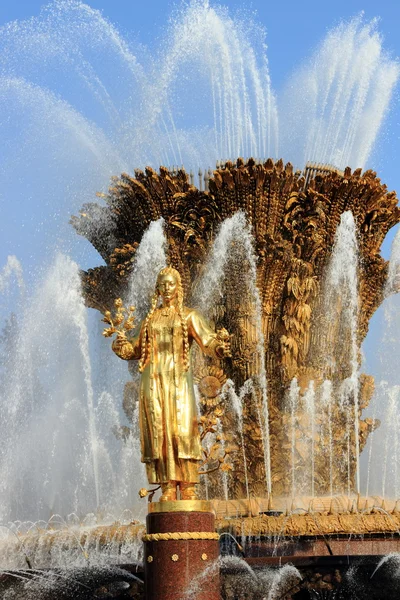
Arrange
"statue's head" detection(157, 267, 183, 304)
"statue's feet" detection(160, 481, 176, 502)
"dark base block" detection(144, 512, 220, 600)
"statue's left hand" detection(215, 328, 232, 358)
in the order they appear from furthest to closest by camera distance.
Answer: "statue's head" detection(157, 267, 183, 304) → "statue's left hand" detection(215, 328, 232, 358) → "statue's feet" detection(160, 481, 176, 502) → "dark base block" detection(144, 512, 220, 600)

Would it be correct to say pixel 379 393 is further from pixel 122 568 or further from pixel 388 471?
pixel 122 568

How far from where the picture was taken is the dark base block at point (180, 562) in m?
8.15

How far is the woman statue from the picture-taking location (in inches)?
346

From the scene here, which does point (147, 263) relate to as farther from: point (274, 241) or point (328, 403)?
point (328, 403)

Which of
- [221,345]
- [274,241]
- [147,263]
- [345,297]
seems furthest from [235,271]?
[221,345]

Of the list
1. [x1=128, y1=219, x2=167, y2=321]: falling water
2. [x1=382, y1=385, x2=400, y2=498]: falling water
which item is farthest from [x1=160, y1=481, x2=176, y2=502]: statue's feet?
[x1=382, y1=385, x2=400, y2=498]: falling water

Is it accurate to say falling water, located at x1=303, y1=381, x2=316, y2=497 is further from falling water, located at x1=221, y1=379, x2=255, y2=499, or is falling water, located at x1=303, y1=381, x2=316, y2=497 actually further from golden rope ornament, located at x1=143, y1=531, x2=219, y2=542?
golden rope ornament, located at x1=143, y1=531, x2=219, y2=542

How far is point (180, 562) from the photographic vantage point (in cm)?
824

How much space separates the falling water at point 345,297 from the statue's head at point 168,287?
7345 millimetres

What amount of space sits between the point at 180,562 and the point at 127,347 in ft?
6.85

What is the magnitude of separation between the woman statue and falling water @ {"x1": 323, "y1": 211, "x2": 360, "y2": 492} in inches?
291

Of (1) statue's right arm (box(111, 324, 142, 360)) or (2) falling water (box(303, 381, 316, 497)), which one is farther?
(2) falling water (box(303, 381, 316, 497))

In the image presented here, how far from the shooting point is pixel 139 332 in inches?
366

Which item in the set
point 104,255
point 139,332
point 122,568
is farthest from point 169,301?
point 104,255
